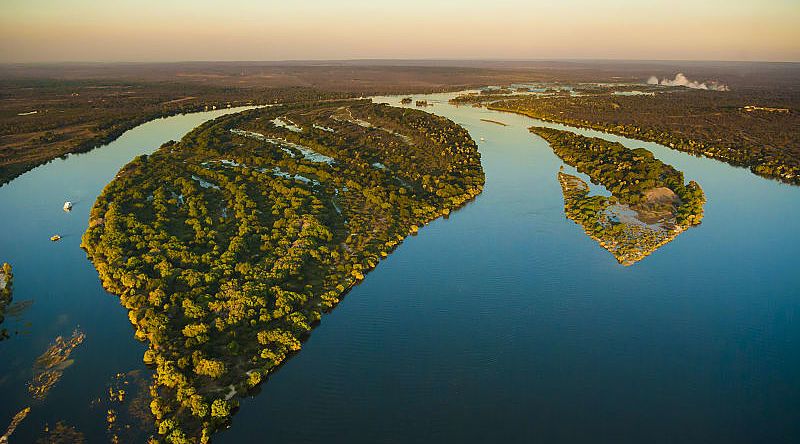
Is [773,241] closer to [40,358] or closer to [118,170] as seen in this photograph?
[40,358]

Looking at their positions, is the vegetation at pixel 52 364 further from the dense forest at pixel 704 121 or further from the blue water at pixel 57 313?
the dense forest at pixel 704 121

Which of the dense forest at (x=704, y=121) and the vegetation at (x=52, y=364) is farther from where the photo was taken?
the dense forest at (x=704, y=121)

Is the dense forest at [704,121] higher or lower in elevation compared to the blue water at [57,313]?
higher

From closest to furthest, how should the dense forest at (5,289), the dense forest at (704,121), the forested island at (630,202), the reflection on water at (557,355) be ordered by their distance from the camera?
1. the reflection on water at (557,355)
2. the dense forest at (5,289)
3. the forested island at (630,202)
4. the dense forest at (704,121)

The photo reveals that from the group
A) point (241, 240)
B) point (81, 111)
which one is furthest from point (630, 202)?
point (81, 111)

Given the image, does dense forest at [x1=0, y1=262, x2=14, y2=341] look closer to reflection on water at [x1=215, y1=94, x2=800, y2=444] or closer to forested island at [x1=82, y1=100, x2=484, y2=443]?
forested island at [x1=82, y1=100, x2=484, y2=443]

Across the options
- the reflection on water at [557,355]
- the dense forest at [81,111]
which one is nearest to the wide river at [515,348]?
the reflection on water at [557,355]

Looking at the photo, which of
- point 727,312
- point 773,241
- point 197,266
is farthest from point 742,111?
point 197,266

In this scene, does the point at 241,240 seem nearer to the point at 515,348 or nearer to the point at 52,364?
the point at 52,364
